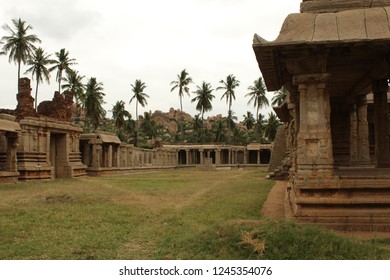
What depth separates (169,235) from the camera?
7625mm

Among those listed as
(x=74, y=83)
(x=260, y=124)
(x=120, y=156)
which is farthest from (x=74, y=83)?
(x=260, y=124)

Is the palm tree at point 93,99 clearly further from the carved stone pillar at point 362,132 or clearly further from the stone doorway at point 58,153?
the carved stone pillar at point 362,132

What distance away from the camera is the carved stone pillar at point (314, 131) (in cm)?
788

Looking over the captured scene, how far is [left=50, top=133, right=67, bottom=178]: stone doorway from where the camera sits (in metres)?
27.6

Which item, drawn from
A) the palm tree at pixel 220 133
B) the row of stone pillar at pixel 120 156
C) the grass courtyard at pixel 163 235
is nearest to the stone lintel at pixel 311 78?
the grass courtyard at pixel 163 235

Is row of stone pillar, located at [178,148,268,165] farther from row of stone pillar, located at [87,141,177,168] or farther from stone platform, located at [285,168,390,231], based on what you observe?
stone platform, located at [285,168,390,231]

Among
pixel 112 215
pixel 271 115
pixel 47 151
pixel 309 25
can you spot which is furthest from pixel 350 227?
pixel 271 115

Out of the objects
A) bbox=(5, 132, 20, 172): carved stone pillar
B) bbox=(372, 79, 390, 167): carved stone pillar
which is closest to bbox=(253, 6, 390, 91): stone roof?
bbox=(372, 79, 390, 167): carved stone pillar

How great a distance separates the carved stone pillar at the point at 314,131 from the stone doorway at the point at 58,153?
22.4 meters

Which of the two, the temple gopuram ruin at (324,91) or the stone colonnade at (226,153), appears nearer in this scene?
the temple gopuram ruin at (324,91)

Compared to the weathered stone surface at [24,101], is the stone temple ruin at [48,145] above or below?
below

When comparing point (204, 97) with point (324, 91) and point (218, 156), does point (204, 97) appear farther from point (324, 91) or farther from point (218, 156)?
point (324, 91)

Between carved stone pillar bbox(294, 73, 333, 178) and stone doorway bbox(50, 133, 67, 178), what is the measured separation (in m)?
22.4

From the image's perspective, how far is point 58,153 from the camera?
27.8m
